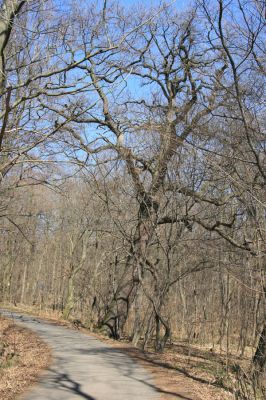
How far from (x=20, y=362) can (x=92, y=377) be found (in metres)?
2.41

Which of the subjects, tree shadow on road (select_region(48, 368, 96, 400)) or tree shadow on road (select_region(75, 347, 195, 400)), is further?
tree shadow on road (select_region(75, 347, 195, 400))

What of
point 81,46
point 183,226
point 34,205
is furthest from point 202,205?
point 34,205

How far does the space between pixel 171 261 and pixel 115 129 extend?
4.74m

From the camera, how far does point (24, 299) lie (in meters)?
43.5

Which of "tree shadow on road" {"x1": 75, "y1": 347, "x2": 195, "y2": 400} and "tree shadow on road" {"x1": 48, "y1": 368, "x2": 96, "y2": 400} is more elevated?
"tree shadow on road" {"x1": 75, "y1": 347, "x2": 195, "y2": 400}

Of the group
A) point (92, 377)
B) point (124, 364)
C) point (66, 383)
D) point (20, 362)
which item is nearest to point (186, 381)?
point (92, 377)

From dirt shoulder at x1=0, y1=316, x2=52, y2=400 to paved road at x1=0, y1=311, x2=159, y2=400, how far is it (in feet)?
0.74

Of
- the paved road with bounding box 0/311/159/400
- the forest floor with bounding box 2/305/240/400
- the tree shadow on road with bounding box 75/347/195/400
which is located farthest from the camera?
the tree shadow on road with bounding box 75/347/195/400

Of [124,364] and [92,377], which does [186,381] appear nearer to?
[92,377]

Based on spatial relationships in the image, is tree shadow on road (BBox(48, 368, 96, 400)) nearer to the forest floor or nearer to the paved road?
the paved road

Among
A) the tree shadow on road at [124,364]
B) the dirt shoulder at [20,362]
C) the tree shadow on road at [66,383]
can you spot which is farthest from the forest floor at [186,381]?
the dirt shoulder at [20,362]

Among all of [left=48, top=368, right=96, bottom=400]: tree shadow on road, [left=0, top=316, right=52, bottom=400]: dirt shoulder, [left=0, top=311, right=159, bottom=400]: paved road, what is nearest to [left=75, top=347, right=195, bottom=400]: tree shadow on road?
[left=0, top=311, right=159, bottom=400]: paved road

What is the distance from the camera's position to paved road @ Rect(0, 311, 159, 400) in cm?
750

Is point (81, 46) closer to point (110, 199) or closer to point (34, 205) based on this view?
point (110, 199)
